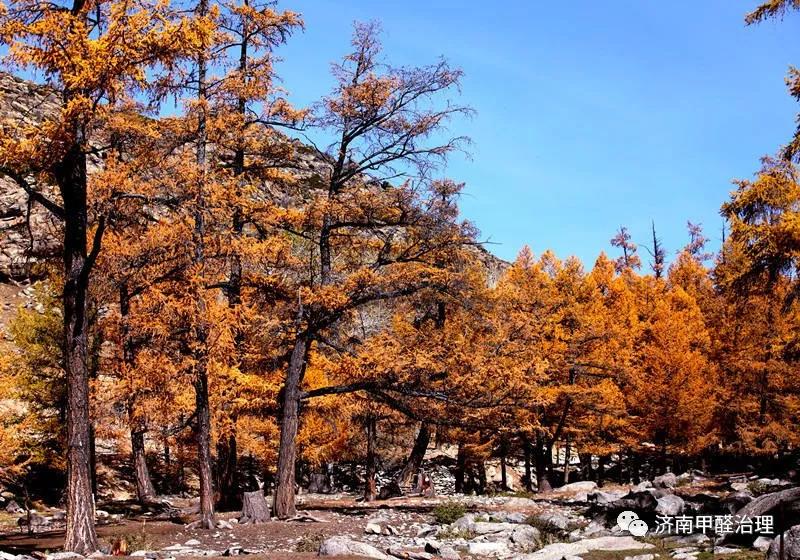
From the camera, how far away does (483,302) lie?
20641 millimetres

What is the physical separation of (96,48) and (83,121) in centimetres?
118

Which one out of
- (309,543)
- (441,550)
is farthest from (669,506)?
(309,543)

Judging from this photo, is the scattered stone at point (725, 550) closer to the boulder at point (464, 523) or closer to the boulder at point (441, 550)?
the boulder at point (441, 550)

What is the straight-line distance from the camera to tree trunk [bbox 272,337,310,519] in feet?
60.0

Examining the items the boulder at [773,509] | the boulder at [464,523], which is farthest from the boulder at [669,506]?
the boulder at [464,523]

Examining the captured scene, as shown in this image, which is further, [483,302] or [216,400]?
[483,302]

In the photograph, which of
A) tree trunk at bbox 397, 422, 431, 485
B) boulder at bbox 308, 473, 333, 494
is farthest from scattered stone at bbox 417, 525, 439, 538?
boulder at bbox 308, 473, 333, 494

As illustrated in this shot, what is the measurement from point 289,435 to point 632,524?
8833mm

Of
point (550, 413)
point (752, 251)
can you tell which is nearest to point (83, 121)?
point (752, 251)

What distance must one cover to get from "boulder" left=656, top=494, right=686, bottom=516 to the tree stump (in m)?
9.10

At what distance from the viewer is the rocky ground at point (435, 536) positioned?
38.4 ft

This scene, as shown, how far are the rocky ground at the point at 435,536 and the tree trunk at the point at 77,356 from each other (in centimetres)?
63

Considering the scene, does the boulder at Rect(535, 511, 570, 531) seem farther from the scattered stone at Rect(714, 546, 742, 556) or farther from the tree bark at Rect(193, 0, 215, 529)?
the tree bark at Rect(193, 0, 215, 529)

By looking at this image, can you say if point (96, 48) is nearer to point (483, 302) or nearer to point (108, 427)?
point (483, 302)
